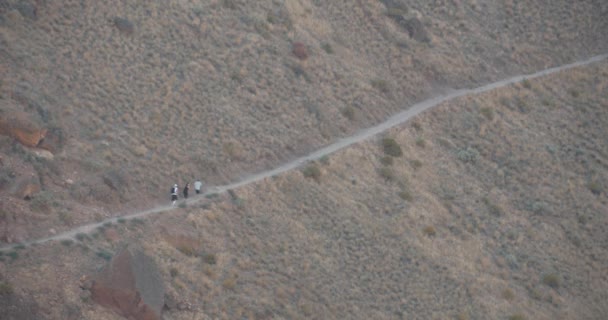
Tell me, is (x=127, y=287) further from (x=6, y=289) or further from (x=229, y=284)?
(x=229, y=284)

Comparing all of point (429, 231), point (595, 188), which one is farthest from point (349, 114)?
point (595, 188)

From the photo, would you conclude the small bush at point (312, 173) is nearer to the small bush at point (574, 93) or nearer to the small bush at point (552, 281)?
the small bush at point (552, 281)

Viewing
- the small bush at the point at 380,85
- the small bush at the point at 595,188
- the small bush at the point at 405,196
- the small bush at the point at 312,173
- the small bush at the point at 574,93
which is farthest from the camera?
the small bush at the point at 574,93

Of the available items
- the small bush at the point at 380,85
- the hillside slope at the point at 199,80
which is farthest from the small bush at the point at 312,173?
the small bush at the point at 380,85

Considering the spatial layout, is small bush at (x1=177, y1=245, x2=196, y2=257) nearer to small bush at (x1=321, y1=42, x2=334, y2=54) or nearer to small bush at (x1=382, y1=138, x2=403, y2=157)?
small bush at (x1=382, y1=138, x2=403, y2=157)

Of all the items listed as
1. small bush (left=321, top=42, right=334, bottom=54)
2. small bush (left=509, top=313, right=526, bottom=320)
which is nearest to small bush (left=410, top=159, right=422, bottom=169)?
small bush (left=321, top=42, right=334, bottom=54)
